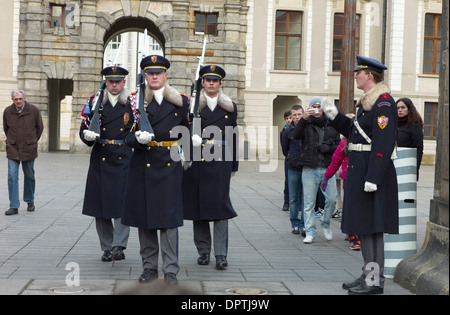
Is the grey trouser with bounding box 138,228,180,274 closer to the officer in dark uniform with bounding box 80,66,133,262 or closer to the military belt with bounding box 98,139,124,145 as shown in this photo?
the officer in dark uniform with bounding box 80,66,133,262

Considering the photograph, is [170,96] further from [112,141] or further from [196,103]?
[112,141]

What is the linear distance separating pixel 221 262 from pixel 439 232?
6.99 ft

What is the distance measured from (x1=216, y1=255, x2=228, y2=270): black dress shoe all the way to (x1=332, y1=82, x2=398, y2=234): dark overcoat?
145 cm

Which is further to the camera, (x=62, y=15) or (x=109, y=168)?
(x=62, y=15)

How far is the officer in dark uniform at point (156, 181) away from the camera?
6.11m

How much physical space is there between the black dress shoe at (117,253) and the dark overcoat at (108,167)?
1.09 ft

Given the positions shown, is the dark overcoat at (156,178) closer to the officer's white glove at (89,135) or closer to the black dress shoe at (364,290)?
the officer's white glove at (89,135)

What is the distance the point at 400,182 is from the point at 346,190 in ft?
3.97

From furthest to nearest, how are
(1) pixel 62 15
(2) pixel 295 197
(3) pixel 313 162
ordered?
(1) pixel 62 15 → (2) pixel 295 197 → (3) pixel 313 162

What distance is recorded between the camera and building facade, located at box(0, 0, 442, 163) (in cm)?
2959

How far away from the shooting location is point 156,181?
242 inches

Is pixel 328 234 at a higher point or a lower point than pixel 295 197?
lower

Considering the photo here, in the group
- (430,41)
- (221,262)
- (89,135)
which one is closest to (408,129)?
(221,262)
